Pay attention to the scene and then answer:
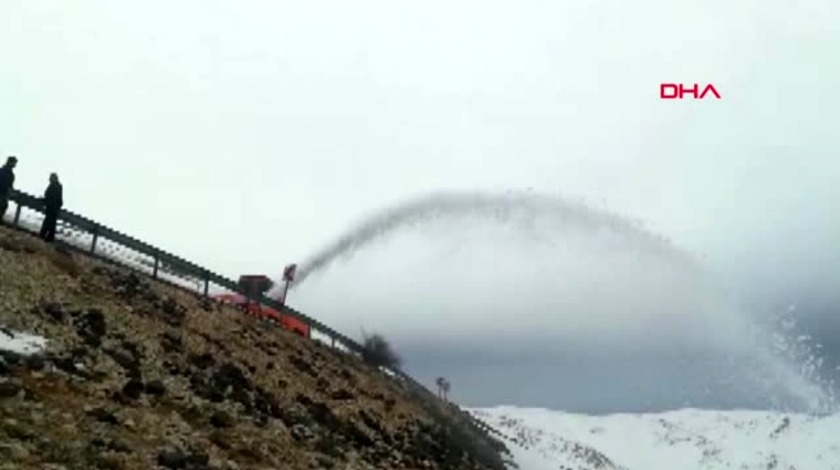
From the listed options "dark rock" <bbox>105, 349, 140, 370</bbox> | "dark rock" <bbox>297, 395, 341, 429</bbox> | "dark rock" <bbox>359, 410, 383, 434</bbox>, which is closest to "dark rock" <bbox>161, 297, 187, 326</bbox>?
"dark rock" <bbox>297, 395, 341, 429</bbox>

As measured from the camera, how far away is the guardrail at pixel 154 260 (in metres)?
30.9

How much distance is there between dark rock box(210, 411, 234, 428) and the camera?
2111cm

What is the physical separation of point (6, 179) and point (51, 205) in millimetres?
1637

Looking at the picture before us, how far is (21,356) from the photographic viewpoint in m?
19.3

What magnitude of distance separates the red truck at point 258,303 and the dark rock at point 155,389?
1467 cm

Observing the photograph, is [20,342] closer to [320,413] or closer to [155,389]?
[155,389]

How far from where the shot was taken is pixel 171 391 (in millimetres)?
22000

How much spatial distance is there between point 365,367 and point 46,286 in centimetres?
1721

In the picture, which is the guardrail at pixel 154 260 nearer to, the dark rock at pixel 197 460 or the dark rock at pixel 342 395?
the dark rock at pixel 342 395

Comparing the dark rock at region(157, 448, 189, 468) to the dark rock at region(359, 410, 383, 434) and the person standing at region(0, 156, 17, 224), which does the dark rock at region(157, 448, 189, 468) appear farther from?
the person standing at region(0, 156, 17, 224)

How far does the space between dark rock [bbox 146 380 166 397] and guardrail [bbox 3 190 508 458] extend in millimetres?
11082

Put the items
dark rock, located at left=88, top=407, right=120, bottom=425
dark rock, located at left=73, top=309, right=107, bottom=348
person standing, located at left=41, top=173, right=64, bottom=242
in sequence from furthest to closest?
person standing, located at left=41, top=173, right=64, bottom=242 → dark rock, located at left=73, top=309, right=107, bottom=348 → dark rock, located at left=88, top=407, right=120, bottom=425

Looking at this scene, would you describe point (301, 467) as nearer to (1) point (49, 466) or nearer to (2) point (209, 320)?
(1) point (49, 466)

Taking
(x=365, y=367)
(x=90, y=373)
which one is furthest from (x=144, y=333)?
(x=365, y=367)
